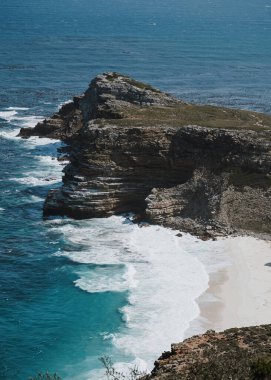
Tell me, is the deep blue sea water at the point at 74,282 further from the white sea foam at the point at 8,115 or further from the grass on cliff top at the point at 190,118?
the grass on cliff top at the point at 190,118

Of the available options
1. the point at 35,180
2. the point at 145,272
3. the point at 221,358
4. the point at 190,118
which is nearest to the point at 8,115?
the point at 35,180

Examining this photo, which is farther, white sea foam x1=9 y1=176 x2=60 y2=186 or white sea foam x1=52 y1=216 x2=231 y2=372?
white sea foam x1=9 y1=176 x2=60 y2=186

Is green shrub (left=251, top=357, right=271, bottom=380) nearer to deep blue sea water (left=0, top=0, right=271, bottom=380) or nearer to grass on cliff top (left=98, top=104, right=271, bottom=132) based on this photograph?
deep blue sea water (left=0, top=0, right=271, bottom=380)

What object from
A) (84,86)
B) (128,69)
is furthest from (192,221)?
(128,69)

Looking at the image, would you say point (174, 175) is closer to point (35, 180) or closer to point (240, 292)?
point (35, 180)

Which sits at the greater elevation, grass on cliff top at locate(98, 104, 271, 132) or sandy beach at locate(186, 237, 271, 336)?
grass on cliff top at locate(98, 104, 271, 132)

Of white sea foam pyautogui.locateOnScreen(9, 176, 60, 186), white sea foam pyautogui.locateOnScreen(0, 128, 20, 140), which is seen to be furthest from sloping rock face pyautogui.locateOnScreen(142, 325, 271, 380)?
white sea foam pyautogui.locateOnScreen(0, 128, 20, 140)

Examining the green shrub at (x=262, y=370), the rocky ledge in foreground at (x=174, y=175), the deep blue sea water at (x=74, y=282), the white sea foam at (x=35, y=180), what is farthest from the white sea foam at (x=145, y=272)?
the green shrub at (x=262, y=370)

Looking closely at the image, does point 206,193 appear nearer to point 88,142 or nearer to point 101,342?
point 88,142
